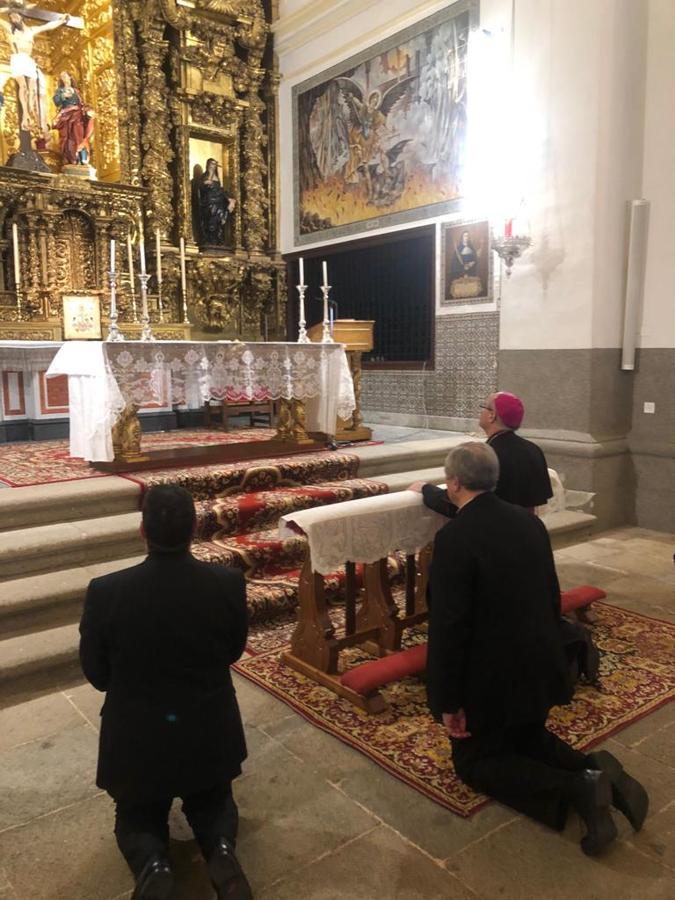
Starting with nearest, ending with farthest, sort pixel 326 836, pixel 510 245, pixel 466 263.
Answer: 1. pixel 326 836
2. pixel 510 245
3. pixel 466 263

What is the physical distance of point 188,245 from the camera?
35.8ft

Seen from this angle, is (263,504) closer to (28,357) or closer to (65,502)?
(65,502)

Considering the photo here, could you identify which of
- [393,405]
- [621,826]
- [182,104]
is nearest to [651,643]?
[621,826]

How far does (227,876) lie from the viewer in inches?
88.7

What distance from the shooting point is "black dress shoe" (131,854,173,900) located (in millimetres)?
2182

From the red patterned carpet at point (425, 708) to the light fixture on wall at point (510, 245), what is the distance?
4.29 metres

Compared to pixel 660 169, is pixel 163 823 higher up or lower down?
lower down

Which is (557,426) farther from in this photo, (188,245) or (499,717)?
(188,245)

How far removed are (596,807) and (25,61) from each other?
10336 millimetres

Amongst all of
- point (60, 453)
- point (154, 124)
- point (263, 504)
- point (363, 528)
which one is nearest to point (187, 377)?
point (263, 504)

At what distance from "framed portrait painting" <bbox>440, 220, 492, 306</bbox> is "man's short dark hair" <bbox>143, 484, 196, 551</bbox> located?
699cm

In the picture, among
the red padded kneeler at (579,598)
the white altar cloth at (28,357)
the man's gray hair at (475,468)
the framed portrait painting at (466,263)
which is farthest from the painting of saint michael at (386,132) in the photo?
the man's gray hair at (475,468)

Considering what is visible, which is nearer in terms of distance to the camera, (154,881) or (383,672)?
(154,881)

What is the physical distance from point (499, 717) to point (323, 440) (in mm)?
5360
